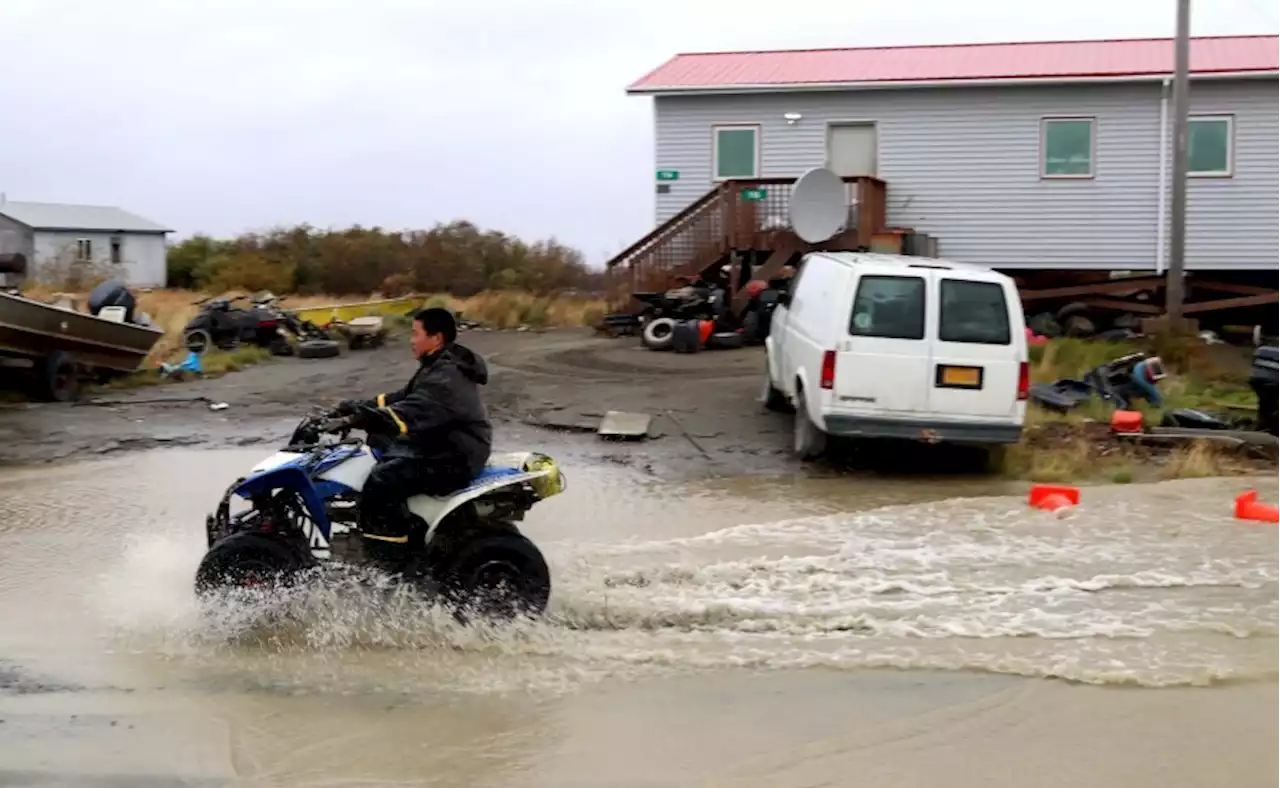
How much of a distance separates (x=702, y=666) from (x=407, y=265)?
41.3 m

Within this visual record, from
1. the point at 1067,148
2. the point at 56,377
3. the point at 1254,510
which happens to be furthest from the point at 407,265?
the point at 1254,510

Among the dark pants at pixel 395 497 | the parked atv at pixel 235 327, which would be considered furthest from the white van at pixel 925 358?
the parked atv at pixel 235 327

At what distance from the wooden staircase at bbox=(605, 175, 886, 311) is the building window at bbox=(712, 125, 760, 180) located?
1.82m

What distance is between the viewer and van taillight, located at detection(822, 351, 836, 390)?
38.5 ft

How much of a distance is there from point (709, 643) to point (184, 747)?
257cm

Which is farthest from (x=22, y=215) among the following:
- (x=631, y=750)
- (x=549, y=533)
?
(x=631, y=750)

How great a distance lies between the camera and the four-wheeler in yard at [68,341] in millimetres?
15820

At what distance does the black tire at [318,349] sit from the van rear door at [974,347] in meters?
12.7

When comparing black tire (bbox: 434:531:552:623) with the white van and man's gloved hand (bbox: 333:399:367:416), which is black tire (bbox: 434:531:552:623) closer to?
man's gloved hand (bbox: 333:399:367:416)

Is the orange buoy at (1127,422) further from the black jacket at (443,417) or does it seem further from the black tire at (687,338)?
the black jacket at (443,417)

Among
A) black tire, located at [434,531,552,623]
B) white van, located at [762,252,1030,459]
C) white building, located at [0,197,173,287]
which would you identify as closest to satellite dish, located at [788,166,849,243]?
white van, located at [762,252,1030,459]

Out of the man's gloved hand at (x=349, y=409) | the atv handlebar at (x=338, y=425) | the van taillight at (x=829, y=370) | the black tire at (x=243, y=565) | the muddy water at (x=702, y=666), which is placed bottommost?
the muddy water at (x=702, y=666)

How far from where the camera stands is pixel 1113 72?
77.9 feet

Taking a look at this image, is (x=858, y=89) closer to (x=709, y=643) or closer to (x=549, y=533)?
(x=549, y=533)
